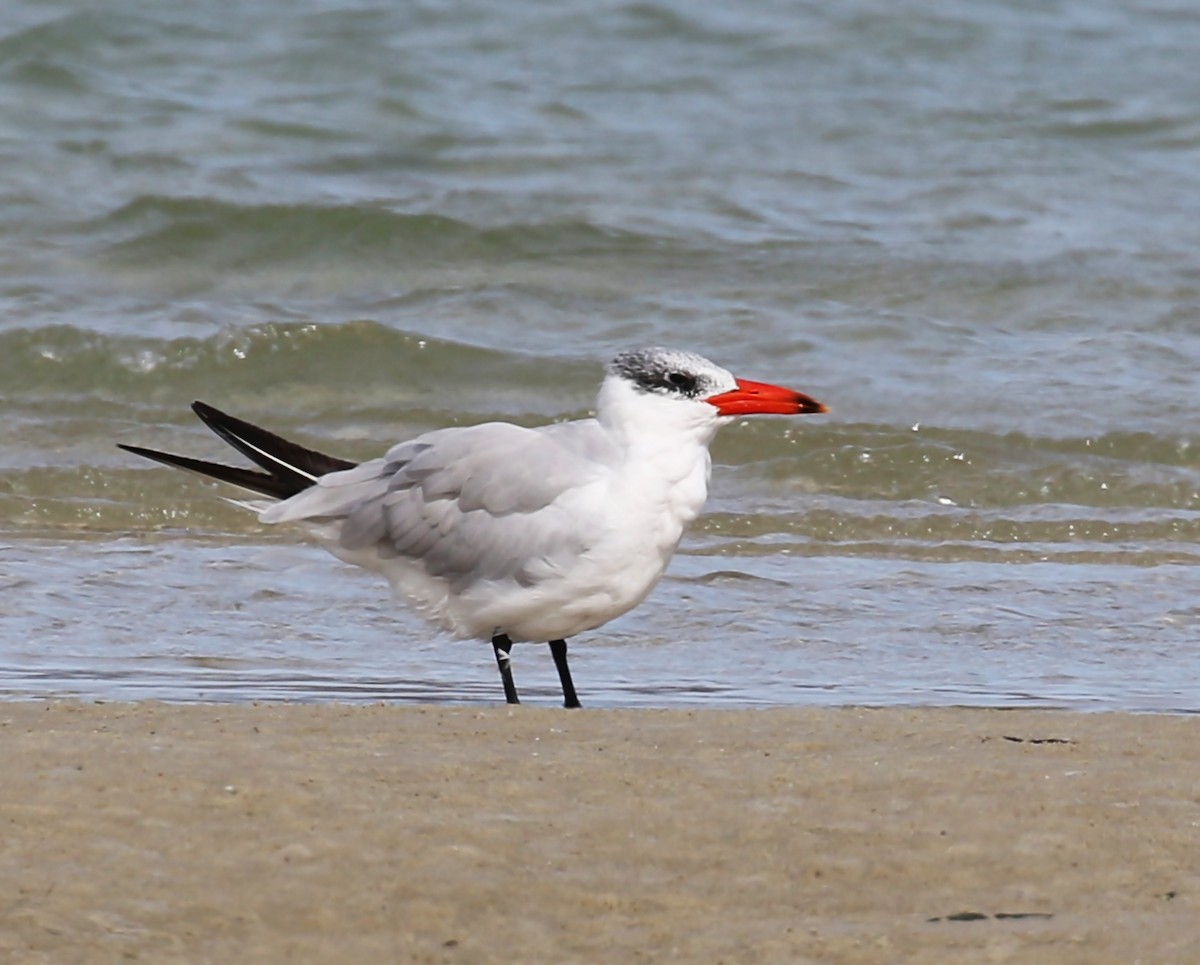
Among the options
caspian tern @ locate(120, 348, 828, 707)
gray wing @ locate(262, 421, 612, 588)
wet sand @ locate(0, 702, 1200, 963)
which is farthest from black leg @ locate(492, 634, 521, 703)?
wet sand @ locate(0, 702, 1200, 963)

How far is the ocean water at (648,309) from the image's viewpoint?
17.1ft

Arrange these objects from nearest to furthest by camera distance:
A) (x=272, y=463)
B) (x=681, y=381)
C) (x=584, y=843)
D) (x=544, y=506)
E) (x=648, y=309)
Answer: (x=584, y=843), (x=544, y=506), (x=681, y=381), (x=272, y=463), (x=648, y=309)

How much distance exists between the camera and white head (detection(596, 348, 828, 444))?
443 centimetres

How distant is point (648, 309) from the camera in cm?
889

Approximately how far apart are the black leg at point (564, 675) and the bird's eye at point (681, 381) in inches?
24.5

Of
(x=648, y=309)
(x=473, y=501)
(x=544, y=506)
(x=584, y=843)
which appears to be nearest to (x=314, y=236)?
(x=648, y=309)

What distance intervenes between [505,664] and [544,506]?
1.23 ft

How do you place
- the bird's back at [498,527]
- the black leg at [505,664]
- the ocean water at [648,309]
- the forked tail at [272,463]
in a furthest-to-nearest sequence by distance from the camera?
1. the ocean water at [648,309]
2. the forked tail at [272,463]
3. the black leg at [505,664]
4. the bird's back at [498,527]

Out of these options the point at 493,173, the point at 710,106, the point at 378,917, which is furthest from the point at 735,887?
the point at 710,106

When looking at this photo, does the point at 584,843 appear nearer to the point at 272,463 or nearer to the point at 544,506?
the point at 544,506

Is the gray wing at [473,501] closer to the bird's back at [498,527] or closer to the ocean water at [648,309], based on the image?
the bird's back at [498,527]

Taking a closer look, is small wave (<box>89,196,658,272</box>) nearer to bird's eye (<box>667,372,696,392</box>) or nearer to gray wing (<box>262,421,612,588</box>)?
gray wing (<box>262,421,612,588</box>)

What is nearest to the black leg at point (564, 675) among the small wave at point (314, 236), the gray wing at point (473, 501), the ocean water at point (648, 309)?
the ocean water at point (648, 309)

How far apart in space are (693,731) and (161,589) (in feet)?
8.04
